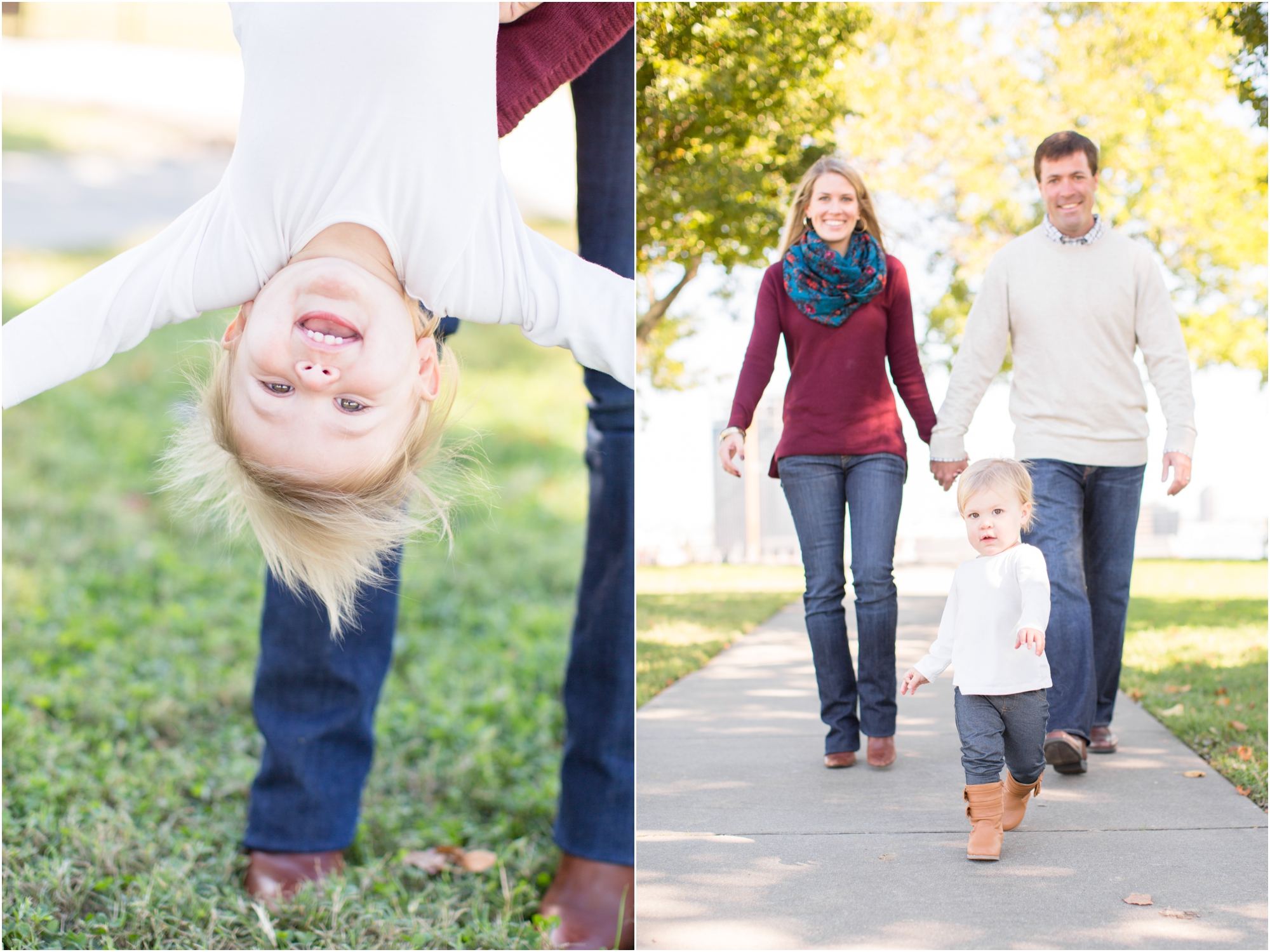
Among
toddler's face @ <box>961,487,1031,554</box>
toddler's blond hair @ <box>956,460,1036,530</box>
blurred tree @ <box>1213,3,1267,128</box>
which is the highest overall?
blurred tree @ <box>1213,3,1267,128</box>

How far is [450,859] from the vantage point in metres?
2.79

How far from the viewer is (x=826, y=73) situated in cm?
259

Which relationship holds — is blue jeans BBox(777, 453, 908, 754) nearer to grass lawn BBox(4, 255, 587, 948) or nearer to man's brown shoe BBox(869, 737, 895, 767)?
man's brown shoe BBox(869, 737, 895, 767)

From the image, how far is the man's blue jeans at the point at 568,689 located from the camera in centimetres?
253

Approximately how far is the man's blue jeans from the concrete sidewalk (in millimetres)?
143

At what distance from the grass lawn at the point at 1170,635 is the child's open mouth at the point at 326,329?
1.17 m

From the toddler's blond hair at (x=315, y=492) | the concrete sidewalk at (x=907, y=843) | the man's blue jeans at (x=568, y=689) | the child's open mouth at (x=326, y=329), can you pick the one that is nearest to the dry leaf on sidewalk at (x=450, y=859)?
the man's blue jeans at (x=568, y=689)

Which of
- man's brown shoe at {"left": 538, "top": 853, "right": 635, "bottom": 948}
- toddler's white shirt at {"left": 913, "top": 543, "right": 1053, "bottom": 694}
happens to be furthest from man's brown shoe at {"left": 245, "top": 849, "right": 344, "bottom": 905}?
toddler's white shirt at {"left": 913, "top": 543, "right": 1053, "bottom": 694}

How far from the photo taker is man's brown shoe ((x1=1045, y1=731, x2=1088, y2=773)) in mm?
2373

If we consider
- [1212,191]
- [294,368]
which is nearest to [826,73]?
[1212,191]

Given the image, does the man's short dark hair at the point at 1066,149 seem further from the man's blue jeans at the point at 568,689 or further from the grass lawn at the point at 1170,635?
the grass lawn at the point at 1170,635

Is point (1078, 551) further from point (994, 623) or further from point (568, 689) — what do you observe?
point (568, 689)

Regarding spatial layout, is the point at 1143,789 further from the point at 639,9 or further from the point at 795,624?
the point at 639,9

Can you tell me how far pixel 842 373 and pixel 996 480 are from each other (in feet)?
1.52
